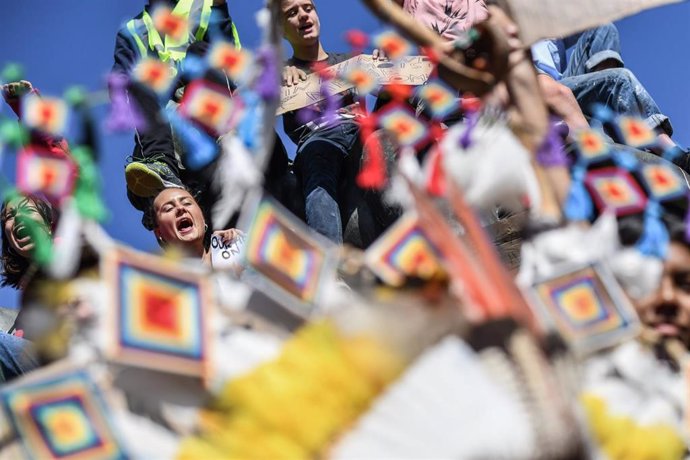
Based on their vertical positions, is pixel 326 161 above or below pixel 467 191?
above

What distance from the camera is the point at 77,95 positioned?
2.07 metres

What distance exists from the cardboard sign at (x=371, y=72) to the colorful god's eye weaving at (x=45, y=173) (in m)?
1.76

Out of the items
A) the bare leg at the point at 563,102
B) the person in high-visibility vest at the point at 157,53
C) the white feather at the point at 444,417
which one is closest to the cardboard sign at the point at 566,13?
the white feather at the point at 444,417

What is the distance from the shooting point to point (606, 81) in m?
4.85

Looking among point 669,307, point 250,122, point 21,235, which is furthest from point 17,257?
point 669,307

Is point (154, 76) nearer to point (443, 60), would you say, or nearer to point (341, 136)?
point (443, 60)

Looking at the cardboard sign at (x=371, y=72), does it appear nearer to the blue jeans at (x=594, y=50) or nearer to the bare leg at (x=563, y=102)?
the bare leg at (x=563, y=102)

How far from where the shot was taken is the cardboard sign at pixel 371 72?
12.1 feet

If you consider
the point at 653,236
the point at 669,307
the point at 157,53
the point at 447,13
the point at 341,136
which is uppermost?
the point at 157,53

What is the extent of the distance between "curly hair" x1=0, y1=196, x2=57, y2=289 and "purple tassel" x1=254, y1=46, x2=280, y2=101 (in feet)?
6.16

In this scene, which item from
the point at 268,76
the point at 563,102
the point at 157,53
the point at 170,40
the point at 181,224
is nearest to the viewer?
the point at 268,76

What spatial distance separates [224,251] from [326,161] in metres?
0.69

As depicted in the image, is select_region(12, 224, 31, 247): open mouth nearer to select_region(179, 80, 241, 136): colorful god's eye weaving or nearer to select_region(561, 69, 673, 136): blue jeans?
select_region(179, 80, 241, 136): colorful god's eye weaving

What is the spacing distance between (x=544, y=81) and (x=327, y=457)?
276 cm
